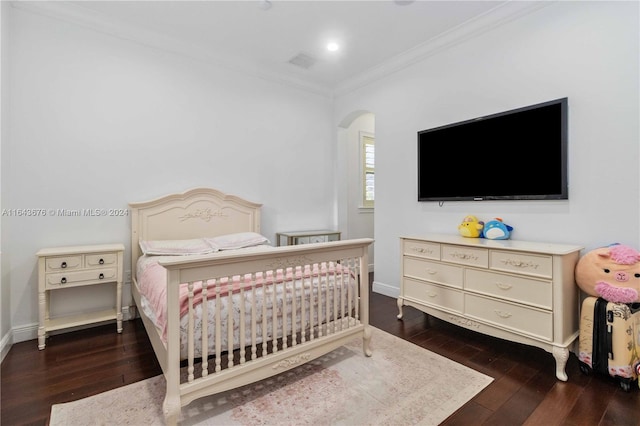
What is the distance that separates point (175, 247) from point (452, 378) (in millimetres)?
2575

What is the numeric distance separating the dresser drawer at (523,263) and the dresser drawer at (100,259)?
3.23m

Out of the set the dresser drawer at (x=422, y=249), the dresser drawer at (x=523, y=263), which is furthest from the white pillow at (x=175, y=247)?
the dresser drawer at (x=523, y=263)

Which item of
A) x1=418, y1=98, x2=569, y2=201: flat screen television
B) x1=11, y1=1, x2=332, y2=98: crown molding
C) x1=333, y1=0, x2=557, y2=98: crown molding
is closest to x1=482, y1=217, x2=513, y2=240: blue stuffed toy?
x1=418, y1=98, x2=569, y2=201: flat screen television

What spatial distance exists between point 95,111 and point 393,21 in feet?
10.1

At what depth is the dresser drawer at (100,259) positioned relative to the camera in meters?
2.62

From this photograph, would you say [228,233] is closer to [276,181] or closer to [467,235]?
[276,181]

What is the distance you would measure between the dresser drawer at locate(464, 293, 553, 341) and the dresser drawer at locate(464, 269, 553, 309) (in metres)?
0.06

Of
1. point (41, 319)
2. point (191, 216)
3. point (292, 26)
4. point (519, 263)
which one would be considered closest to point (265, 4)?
point (292, 26)

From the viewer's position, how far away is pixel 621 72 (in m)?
2.19

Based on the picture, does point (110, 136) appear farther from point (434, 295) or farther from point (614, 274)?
point (614, 274)

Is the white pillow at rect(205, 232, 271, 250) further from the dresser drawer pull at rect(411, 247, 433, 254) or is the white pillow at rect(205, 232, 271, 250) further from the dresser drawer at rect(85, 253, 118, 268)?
the dresser drawer pull at rect(411, 247, 433, 254)

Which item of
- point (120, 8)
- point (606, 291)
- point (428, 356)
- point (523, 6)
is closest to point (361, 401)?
point (428, 356)

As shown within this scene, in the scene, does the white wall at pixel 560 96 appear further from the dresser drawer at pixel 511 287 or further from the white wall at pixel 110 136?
the white wall at pixel 110 136

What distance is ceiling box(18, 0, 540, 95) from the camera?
2.77 meters
